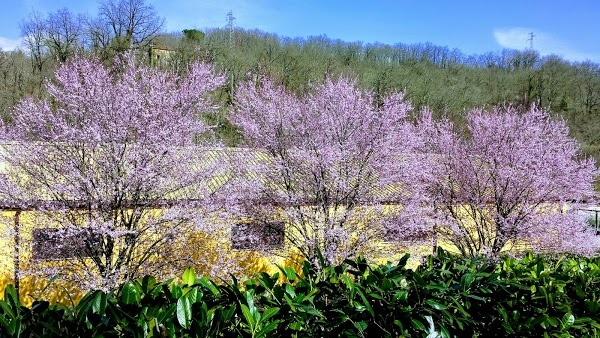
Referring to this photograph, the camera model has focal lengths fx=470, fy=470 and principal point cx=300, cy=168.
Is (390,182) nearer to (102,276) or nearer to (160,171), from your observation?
(160,171)

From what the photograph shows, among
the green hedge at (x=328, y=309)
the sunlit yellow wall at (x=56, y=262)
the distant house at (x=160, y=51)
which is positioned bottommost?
the sunlit yellow wall at (x=56, y=262)

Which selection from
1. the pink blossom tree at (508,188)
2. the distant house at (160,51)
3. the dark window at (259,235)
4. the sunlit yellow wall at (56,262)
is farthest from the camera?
the distant house at (160,51)

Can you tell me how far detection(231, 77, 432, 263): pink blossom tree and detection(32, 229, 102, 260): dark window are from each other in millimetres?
3974

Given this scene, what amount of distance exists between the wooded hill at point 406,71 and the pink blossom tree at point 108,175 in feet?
72.8

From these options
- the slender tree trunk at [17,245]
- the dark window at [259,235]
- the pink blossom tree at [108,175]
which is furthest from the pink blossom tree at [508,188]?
the slender tree trunk at [17,245]

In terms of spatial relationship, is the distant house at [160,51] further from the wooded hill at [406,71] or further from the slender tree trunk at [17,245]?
the slender tree trunk at [17,245]

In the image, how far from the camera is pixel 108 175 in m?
10.4

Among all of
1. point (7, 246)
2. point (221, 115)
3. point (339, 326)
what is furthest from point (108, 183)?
point (221, 115)

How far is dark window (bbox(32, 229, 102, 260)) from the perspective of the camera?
10.4 m

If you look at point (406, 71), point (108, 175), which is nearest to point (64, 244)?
point (108, 175)

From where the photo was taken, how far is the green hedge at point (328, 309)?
2371mm

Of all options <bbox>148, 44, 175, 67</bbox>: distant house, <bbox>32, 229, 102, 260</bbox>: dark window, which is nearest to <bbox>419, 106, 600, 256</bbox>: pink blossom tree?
<bbox>32, 229, 102, 260</bbox>: dark window

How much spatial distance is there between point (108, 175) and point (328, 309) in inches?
346

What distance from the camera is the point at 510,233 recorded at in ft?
48.8
